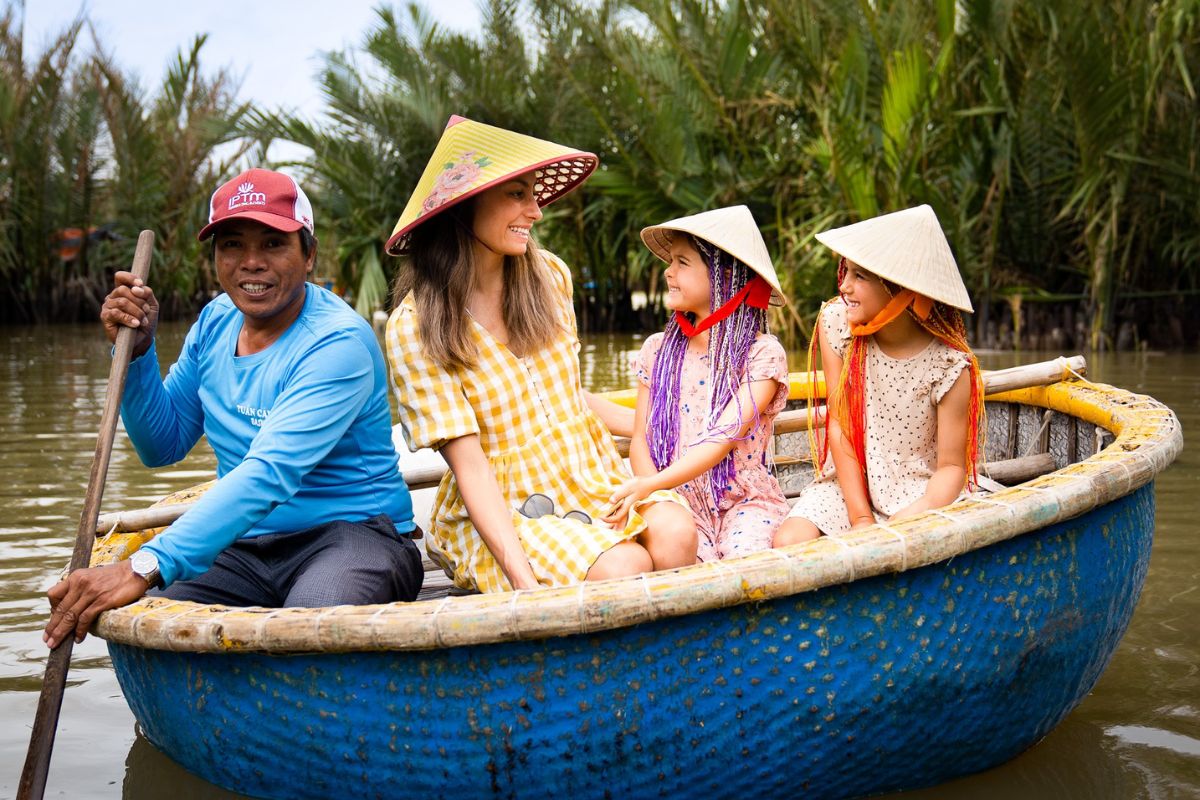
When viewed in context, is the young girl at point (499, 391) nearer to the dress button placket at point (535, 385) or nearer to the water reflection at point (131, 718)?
the dress button placket at point (535, 385)

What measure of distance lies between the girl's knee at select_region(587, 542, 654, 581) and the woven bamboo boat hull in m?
0.36

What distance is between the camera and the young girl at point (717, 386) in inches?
110

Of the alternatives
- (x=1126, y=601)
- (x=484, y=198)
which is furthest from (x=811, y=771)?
(x=484, y=198)

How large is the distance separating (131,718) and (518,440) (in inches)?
43.5

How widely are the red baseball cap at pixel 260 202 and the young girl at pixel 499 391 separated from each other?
0.69 feet

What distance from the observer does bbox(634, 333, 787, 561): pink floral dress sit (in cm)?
285

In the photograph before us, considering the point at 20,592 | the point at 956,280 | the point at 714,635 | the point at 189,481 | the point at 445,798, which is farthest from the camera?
the point at 189,481

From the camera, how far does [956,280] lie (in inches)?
108

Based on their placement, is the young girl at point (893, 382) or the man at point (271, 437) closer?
the man at point (271, 437)

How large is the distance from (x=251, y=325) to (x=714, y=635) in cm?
120

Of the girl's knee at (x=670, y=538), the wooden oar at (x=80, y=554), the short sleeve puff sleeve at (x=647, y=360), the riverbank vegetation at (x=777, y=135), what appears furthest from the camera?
the riverbank vegetation at (x=777, y=135)

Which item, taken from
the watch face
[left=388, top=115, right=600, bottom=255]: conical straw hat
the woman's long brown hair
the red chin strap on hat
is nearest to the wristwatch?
the watch face

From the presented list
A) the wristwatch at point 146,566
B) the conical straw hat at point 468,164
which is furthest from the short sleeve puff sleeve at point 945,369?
the wristwatch at point 146,566

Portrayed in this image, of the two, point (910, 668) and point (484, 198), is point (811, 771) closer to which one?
point (910, 668)
